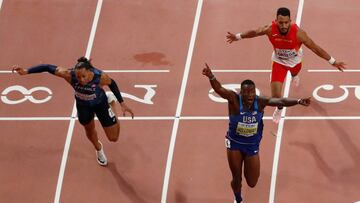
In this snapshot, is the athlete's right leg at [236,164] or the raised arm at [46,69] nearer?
the athlete's right leg at [236,164]

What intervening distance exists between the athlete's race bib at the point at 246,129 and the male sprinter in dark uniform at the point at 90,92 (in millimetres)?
1729

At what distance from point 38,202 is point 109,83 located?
2.28 m

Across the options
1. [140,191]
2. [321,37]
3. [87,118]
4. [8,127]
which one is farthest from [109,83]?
[321,37]

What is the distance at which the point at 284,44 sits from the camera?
11.0 meters

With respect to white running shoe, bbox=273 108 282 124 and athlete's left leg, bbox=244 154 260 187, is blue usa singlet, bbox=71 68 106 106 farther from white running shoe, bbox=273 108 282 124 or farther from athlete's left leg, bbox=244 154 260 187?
white running shoe, bbox=273 108 282 124

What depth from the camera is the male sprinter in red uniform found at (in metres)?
10.8

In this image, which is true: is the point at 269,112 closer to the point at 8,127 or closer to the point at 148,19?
the point at 148,19

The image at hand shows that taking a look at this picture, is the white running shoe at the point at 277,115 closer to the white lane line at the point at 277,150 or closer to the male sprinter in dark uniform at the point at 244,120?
the white lane line at the point at 277,150

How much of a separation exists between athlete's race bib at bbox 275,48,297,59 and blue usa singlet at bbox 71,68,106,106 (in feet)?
9.22

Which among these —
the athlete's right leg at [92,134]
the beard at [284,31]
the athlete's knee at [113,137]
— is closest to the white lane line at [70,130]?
the athlete's right leg at [92,134]

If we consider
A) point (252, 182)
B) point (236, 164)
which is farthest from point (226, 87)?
point (236, 164)

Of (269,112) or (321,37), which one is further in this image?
(321,37)

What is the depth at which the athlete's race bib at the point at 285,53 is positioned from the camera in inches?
438

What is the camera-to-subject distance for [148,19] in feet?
46.5
